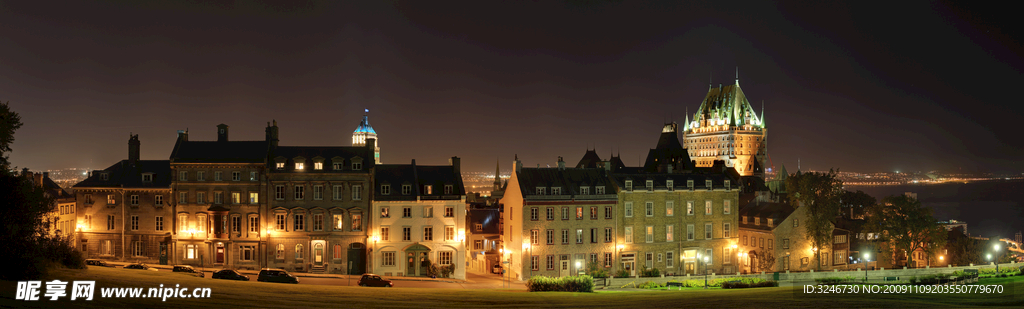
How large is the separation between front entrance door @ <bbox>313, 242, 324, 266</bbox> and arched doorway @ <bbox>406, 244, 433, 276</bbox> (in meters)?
7.86

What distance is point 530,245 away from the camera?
57.8 metres

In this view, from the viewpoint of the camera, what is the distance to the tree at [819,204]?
215ft

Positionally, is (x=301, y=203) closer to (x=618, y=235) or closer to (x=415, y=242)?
(x=415, y=242)

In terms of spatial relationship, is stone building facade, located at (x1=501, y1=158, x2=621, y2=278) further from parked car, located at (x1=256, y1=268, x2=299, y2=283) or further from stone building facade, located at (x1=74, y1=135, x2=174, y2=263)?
stone building facade, located at (x1=74, y1=135, x2=174, y2=263)

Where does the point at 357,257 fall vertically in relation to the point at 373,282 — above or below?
above

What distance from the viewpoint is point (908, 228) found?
66312 millimetres

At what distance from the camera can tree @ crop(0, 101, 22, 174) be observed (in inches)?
1340

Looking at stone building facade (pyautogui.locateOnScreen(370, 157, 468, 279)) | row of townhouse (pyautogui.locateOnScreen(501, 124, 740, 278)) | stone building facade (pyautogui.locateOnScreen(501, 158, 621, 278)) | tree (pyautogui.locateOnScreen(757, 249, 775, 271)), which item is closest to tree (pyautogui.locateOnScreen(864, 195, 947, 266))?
tree (pyautogui.locateOnScreen(757, 249, 775, 271))

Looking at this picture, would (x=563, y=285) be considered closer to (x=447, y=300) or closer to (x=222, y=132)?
(x=447, y=300)

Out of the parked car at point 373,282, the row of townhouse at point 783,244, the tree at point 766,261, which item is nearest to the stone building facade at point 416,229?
the parked car at point 373,282

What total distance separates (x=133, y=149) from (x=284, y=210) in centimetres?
1864

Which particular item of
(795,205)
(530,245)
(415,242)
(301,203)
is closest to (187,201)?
(301,203)

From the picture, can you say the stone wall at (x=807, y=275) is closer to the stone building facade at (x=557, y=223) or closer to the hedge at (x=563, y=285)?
the stone building facade at (x=557, y=223)

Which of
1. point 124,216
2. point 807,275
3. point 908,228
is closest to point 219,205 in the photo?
point 124,216
